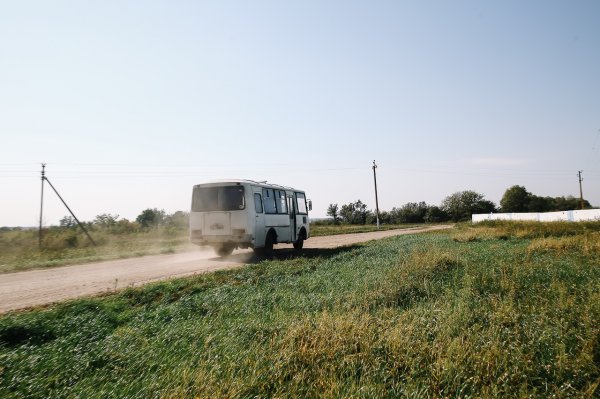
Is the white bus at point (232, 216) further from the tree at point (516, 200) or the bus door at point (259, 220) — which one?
the tree at point (516, 200)

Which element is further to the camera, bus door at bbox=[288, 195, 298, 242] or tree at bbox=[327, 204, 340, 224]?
tree at bbox=[327, 204, 340, 224]

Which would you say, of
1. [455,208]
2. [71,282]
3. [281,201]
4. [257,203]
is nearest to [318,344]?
[71,282]

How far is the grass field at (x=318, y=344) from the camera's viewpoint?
3041 mm

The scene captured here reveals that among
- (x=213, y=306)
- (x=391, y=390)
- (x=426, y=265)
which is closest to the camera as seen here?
(x=391, y=390)

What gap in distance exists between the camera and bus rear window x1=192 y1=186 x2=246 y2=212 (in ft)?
45.1

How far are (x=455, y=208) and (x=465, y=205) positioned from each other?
10.3ft

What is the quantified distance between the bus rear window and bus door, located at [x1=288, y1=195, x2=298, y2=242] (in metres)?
4.17

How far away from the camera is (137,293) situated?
22.5 ft

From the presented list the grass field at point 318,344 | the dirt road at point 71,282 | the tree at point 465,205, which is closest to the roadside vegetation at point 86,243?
the dirt road at point 71,282

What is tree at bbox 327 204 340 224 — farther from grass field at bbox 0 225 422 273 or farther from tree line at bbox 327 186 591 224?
grass field at bbox 0 225 422 273

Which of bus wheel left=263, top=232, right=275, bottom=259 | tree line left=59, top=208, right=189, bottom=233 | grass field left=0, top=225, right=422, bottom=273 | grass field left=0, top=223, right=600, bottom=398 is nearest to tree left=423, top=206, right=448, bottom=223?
tree line left=59, top=208, right=189, bottom=233

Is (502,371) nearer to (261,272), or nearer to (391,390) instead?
(391,390)

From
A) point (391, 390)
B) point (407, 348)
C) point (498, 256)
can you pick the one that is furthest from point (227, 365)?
point (498, 256)

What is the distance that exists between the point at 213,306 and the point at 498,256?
357 inches
